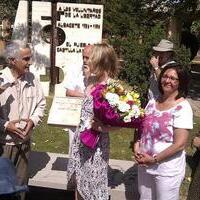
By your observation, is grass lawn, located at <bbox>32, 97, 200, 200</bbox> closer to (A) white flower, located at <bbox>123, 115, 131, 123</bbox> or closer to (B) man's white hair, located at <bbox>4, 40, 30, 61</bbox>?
(B) man's white hair, located at <bbox>4, 40, 30, 61</bbox>

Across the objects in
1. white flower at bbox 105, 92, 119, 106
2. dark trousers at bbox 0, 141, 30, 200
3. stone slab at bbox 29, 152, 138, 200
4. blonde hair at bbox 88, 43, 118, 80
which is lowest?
stone slab at bbox 29, 152, 138, 200

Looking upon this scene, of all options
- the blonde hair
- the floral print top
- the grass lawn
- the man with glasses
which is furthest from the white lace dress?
the grass lawn

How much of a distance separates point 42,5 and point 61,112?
9.07 m

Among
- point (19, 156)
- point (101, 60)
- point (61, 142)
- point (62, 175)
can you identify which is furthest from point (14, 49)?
point (61, 142)

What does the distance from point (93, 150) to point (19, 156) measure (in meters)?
0.81

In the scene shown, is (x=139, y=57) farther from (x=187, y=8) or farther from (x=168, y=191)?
(x=168, y=191)

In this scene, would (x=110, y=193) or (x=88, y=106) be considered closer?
(x=88, y=106)

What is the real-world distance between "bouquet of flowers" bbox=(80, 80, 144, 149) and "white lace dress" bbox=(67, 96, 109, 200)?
0.30 metres

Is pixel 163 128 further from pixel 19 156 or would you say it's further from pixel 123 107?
pixel 19 156

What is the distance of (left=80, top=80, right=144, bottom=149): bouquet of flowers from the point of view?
383cm

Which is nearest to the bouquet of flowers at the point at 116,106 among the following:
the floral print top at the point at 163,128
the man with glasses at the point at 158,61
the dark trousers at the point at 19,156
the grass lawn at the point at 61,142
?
the floral print top at the point at 163,128

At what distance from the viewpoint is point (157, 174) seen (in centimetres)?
408

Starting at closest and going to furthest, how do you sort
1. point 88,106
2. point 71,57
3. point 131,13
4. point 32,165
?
point 88,106 < point 32,165 < point 71,57 < point 131,13

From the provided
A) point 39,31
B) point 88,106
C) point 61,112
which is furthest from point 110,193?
point 39,31
